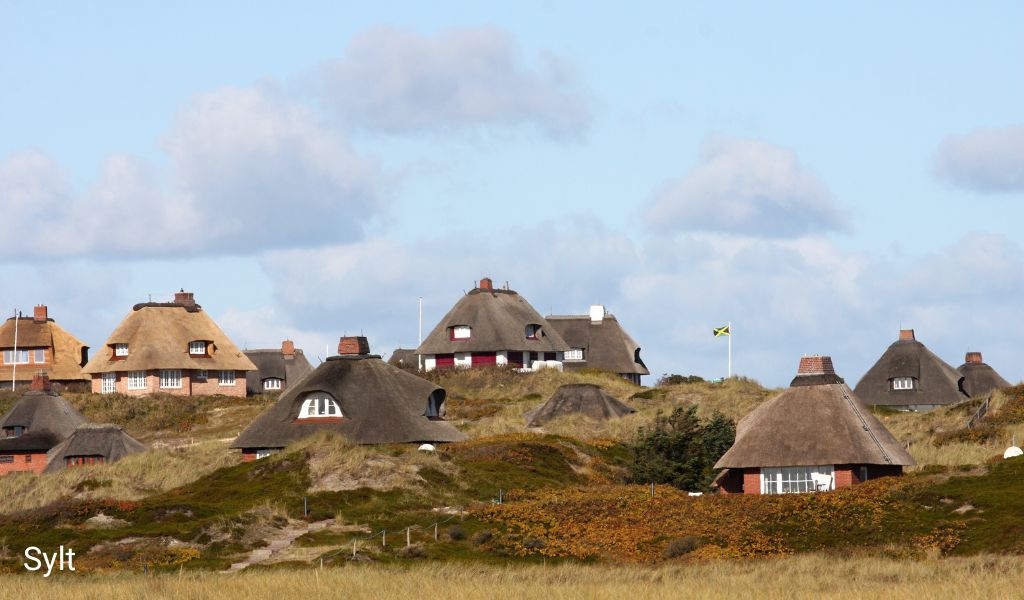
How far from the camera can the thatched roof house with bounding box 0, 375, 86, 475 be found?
8588 cm

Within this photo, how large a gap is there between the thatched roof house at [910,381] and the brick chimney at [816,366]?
48674 mm

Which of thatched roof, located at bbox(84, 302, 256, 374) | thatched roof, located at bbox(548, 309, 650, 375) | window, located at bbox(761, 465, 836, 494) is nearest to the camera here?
window, located at bbox(761, 465, 836, 494)

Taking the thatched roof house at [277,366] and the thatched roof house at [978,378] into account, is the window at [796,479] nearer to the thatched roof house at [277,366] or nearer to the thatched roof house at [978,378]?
the thatched roof house at [978,378]

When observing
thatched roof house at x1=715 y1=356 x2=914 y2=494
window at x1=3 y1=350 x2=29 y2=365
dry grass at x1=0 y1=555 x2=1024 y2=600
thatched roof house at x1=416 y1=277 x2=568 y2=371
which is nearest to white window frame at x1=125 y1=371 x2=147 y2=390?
window at x1=3 y1=350 x2=29 y2=365

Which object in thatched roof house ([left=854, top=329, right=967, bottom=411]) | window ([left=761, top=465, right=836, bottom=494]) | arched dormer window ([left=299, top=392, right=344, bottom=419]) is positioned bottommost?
window ([left=761, top=465, right=836, bottom=494])

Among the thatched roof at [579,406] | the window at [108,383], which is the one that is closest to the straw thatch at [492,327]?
the window at [108,383]

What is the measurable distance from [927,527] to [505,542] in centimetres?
1319

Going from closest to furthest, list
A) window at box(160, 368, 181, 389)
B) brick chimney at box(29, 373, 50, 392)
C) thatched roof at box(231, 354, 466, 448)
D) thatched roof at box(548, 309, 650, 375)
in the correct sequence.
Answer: thatched roof at box(231, 354, 466, 448)
brick chimney at box(29, 373, 50, 392)
window at box(160, 368, 181, 389)
thatched roof at box(548, 309, 650, 375)

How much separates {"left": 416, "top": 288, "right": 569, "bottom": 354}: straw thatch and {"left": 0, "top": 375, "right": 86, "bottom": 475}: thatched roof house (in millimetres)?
30750

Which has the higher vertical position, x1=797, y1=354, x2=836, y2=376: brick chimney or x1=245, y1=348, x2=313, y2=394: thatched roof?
x1=245, y1=348, x2=313, y2=394: thatched roof

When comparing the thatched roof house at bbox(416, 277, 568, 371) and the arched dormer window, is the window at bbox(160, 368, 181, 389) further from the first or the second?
the arched dormer window

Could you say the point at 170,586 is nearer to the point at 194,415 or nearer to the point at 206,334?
the point at 194,415

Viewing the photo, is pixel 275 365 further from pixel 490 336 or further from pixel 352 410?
pixel 352 410

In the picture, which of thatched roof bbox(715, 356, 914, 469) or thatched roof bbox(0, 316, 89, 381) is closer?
thatched roof bbox(715, 356, 914, 469)
